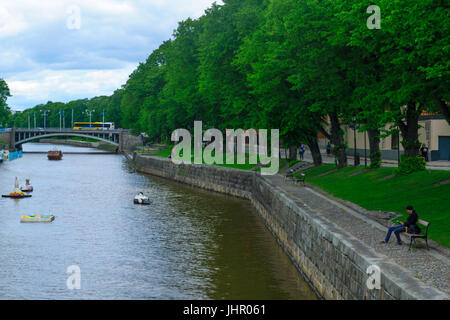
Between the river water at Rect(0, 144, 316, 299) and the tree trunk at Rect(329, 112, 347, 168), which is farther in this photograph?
the tree trunk at Rect(329, 112, 347, 168)

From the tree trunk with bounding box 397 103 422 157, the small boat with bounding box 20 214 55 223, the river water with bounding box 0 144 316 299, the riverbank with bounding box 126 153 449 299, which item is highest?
the tree trunk with bounding box 397 103 422 157

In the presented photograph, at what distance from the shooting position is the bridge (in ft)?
482

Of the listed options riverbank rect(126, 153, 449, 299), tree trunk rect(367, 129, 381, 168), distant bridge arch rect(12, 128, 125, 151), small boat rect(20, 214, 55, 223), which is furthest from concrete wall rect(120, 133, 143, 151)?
tree trunk rect(367, 129, 381, 168)

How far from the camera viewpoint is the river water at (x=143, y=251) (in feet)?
82.2

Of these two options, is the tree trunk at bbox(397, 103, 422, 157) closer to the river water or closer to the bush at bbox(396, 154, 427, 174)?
the bush at bbox(396, 154, 427, 174)

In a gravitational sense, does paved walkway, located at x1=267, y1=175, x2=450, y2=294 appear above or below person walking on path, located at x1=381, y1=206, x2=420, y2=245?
below

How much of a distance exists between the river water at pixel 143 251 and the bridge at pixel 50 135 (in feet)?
303

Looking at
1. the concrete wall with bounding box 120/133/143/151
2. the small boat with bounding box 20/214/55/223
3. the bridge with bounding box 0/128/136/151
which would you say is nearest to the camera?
the small boat with bounding box 20/214/55/223

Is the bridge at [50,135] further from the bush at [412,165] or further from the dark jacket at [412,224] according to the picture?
the dark jacket at [412,224]

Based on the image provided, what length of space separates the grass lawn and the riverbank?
199 cm

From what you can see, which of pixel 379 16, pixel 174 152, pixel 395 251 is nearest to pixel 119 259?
pixel 395 251

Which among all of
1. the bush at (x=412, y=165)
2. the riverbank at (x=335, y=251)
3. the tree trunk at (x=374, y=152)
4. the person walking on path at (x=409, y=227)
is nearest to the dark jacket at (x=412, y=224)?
the person walking on path at (x=409, y=227)

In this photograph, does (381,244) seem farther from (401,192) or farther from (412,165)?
(412,165)
